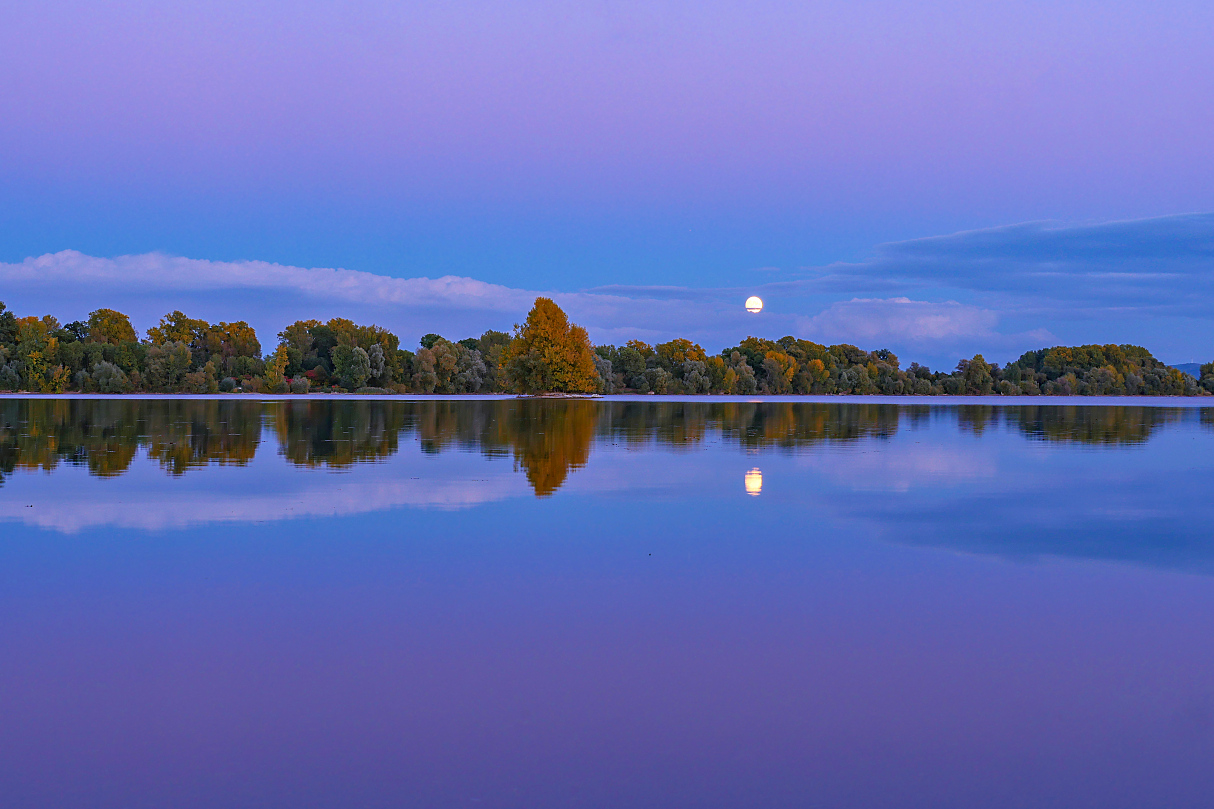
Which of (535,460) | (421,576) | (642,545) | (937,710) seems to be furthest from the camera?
(535,460)

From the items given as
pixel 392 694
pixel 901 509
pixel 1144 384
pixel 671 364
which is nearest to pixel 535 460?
pixel 901 509

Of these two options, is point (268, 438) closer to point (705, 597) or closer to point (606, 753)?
point (705, 597)

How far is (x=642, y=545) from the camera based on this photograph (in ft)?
36.5

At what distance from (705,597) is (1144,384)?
540 ft

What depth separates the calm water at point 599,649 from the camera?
195 inches

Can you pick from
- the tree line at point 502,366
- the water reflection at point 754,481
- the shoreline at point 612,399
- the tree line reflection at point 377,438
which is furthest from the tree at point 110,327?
the water reflection at point 754,481

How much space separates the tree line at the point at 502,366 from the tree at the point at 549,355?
125 mm

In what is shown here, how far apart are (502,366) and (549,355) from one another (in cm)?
1780

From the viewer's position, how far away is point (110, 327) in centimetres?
12938

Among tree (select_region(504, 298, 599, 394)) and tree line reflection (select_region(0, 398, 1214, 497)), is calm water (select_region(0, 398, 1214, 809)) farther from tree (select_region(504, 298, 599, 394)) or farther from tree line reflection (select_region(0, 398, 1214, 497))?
tree (select_region(504, 298, 599, 394))

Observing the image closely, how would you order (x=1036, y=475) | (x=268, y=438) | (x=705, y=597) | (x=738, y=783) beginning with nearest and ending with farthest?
(x=738, y=783), (x=705, y=597), (x=1036, y=475), (x=268, y=438)

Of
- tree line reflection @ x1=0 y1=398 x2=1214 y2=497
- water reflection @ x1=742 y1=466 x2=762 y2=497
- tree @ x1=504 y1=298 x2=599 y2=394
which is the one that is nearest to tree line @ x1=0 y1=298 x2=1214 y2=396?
tree @ x1=504 y1=298 x2=599 y2=394

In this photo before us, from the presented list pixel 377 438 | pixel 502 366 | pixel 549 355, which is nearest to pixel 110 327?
pixel 502 366

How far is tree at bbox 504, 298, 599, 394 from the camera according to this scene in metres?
98.4
